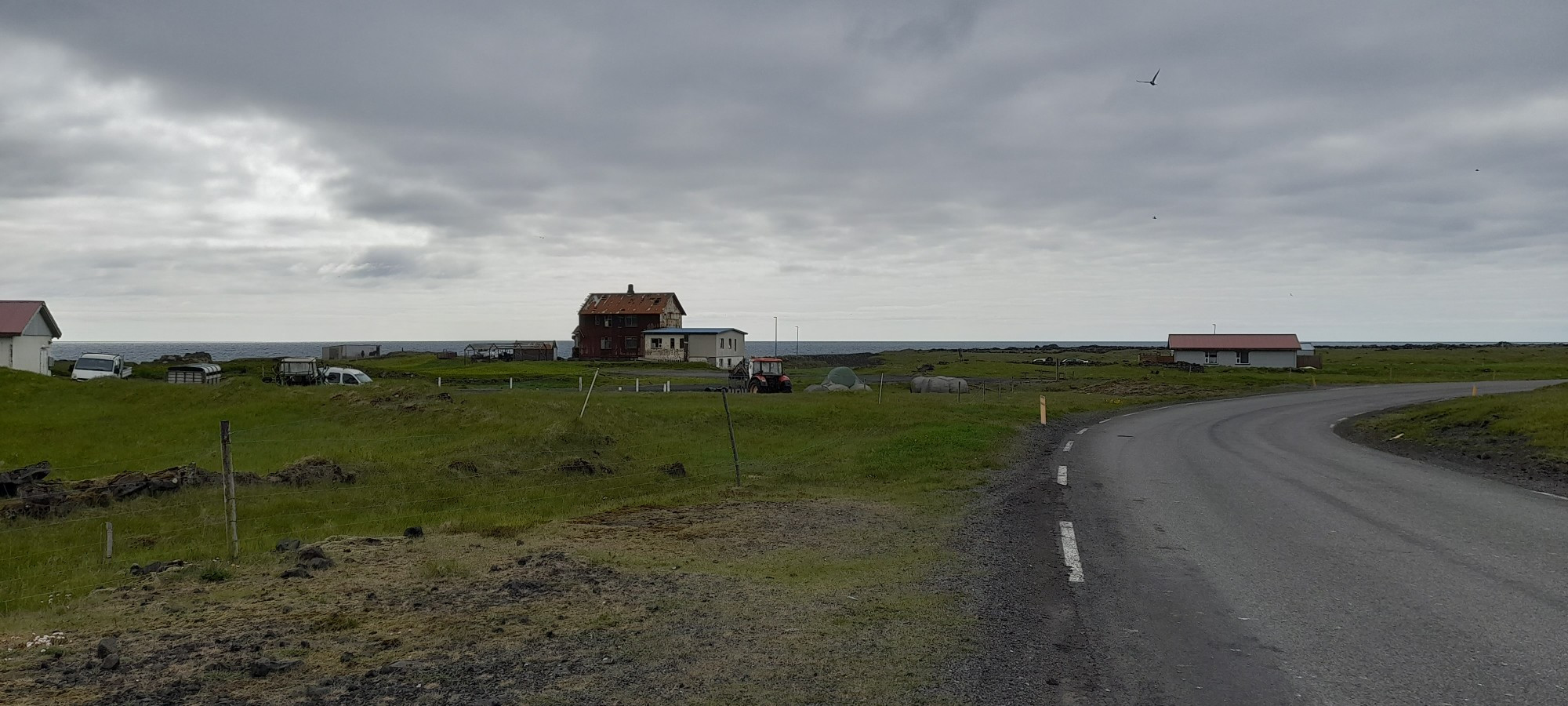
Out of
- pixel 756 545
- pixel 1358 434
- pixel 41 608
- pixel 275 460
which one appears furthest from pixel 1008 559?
pixel 1358 434

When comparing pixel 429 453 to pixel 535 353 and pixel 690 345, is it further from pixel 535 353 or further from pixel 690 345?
pixel 535 353

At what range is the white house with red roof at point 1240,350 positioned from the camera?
305 ft

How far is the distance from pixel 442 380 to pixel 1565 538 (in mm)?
54976

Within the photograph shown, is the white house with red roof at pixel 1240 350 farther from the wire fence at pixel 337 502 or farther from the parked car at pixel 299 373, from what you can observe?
the wire fence at pixel 337 502

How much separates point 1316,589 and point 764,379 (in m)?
40.2

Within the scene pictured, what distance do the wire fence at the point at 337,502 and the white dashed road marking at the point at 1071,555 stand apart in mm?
6573

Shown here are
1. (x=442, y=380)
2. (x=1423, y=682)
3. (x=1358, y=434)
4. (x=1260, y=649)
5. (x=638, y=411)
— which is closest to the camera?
(x=1423, y=682)

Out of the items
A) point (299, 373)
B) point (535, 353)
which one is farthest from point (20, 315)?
point (535, 353)

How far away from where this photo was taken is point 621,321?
300 feet

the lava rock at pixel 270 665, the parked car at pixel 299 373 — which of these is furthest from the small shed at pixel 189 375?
the lava rock at pixel 270 665

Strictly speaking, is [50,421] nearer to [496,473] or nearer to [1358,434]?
[496,473]

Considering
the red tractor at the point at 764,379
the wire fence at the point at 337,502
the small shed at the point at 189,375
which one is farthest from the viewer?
the small shed at the point at 189,375

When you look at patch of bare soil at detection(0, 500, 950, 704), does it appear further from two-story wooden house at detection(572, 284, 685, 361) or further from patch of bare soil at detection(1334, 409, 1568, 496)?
two-story wooden house at detection(572, 284, 685, 361)

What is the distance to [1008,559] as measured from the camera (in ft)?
31.3
